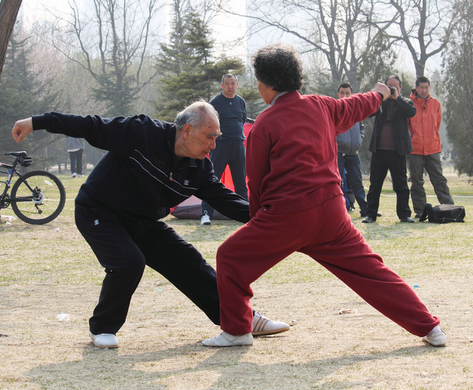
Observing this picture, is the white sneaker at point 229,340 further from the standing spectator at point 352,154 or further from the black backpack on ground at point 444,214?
the standing spectator at point 352,154

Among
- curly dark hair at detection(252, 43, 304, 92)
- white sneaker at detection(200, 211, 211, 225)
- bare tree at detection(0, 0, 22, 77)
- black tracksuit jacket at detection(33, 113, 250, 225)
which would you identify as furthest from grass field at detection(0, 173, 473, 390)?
bare tree at detection(0, 0, 22, 77)

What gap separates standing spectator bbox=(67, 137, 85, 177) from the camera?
2309cm

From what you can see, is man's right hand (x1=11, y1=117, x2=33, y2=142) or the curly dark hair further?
man's right hand (x1=11, y1=117, x2=33, y2=142)

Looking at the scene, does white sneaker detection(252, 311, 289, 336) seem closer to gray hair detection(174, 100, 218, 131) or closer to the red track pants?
the red track pants

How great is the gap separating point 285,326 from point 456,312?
1.31 m

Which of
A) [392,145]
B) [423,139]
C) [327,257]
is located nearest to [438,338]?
[327,257]

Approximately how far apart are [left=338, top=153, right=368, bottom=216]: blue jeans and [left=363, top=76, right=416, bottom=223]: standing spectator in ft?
2.95

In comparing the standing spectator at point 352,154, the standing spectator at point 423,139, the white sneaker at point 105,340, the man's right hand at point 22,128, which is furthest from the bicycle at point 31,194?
the white sneaker at point 105,340

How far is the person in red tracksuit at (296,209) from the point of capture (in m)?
3.22

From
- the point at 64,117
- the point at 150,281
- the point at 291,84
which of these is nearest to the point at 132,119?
the point at 64,117

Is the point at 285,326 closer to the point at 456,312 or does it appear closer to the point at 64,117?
the point at 456,312

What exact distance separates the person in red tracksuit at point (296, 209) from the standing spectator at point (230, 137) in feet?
19.4

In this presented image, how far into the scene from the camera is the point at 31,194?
9.80 m

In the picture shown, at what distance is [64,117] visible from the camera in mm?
3520
